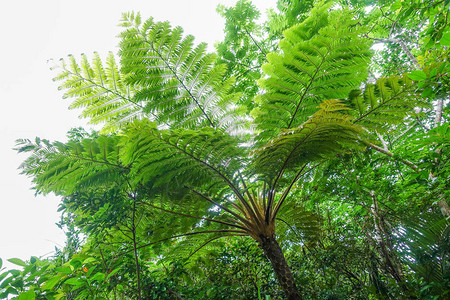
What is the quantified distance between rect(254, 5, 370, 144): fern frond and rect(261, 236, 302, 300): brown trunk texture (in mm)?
972

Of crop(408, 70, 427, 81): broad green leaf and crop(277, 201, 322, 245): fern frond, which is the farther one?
crop(277, 201, 322, 245): fern frond

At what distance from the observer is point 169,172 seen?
5.57 ft

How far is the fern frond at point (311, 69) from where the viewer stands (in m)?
1.71

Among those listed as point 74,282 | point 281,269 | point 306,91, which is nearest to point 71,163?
point 74,282

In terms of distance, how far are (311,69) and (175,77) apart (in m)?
1.25

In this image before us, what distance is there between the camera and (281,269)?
166 centimetres

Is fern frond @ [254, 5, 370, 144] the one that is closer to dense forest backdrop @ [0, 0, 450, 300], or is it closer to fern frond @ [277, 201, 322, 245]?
dense forest backdrop @ [0, 0, 450, 300]

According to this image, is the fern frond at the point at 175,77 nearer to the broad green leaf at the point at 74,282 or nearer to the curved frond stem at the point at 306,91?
the curved frond stem at the point at 306,91

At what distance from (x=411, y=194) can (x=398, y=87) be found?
1.21 metres

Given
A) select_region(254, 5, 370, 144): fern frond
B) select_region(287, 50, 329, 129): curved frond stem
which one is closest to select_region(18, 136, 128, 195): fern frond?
select_region(254, 5, 370, 144): fern frond

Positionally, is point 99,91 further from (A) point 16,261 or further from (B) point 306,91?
(B) point 306,91

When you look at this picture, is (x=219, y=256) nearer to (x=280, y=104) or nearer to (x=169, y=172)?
(x=169, y=172)

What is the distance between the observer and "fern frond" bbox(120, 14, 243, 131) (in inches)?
78.0

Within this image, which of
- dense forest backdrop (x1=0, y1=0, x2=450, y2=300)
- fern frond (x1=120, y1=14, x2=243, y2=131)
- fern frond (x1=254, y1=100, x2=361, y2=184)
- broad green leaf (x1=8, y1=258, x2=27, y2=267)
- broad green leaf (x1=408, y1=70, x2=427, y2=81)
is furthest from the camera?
fern frond (x1=120, y1=14, x2=243, y2=131)
